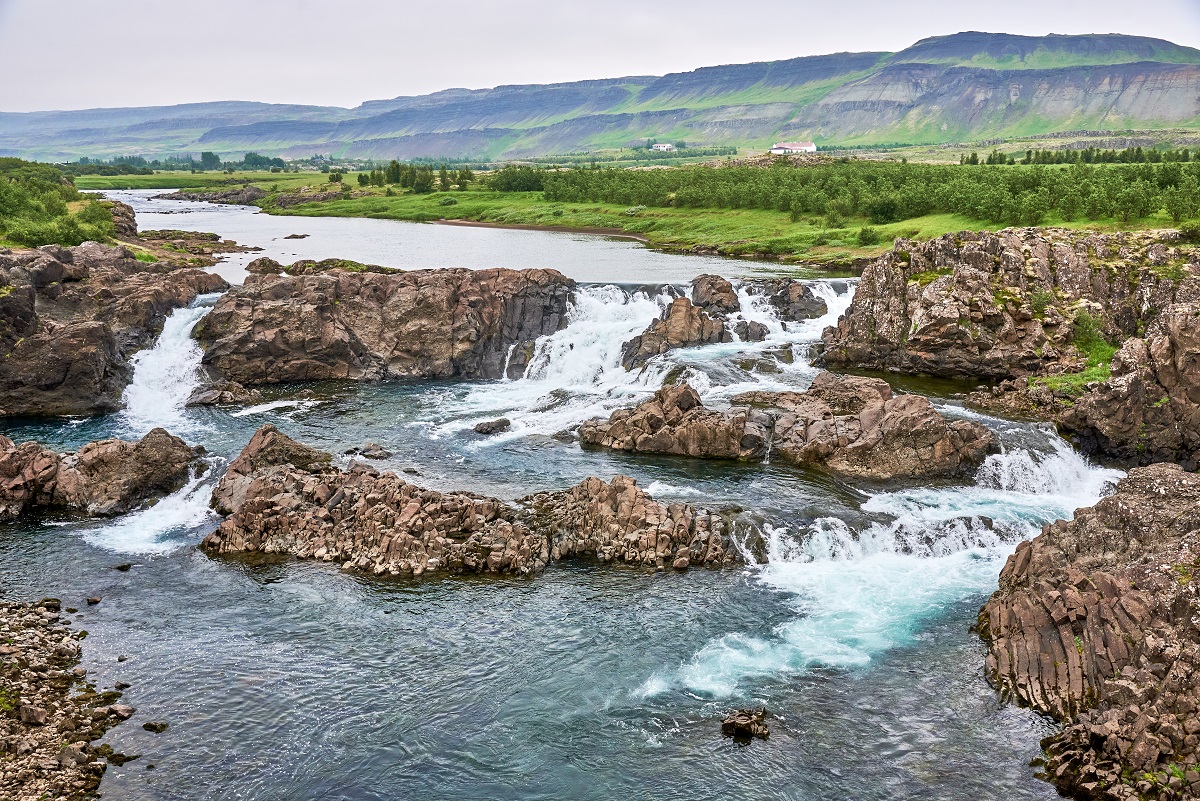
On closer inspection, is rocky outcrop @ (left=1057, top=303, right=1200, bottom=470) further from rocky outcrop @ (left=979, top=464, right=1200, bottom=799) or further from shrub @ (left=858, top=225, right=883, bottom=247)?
shrub @ (left=858, top=225, right=883, bottom=247)

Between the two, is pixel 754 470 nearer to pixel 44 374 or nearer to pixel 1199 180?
pixel 44 374

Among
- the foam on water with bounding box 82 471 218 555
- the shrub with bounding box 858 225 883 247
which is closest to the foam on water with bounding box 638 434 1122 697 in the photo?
the foam on water with bounding box 82 471 218 555

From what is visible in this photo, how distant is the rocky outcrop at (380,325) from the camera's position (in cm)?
6719

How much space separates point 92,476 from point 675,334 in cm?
3950

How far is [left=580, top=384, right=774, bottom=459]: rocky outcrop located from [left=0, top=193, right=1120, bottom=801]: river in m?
1.21

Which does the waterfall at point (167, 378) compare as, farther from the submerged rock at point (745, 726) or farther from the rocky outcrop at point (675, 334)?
the submerged rock at point (745, 726)

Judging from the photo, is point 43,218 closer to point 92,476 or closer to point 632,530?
point 92,476

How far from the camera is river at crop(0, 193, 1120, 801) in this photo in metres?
26.3

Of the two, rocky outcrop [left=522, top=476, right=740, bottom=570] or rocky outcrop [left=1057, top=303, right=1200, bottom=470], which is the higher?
rocky outcrop [left=1057, top=303, right=1200, bottom=470]

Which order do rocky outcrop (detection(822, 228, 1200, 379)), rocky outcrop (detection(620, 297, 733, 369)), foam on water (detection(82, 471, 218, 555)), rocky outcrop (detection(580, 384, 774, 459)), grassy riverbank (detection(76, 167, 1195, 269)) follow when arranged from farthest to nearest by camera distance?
grassy riverbank (detection(76, 167, 1195, 269)) → rocky outcrop (detection(620, 297, 733, 369)) → rocky outcrop (detection(822, 228, 1200, 379)) → rocky outcrop (detection(580, 384, 774, 459)) → foam on water (detection(82, 471, 218, 555))

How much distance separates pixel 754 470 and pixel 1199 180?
235ft

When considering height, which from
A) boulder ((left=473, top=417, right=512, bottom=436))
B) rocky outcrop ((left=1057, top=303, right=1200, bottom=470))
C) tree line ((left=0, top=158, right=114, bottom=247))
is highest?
tree line ((left=0, top=158, right=114, bottom=247))

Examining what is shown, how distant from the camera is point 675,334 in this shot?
228 feet

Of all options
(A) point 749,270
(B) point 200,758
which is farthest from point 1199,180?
(B) point 200,758
